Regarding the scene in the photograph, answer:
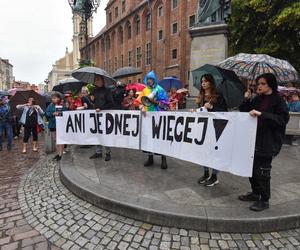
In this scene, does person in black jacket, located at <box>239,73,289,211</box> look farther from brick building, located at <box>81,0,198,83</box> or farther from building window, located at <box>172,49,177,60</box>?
building window, located at <box>172,49,177,60</box>

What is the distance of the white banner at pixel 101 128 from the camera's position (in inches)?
223

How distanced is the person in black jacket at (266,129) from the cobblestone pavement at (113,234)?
1.86 ft

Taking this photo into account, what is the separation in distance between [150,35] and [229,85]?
127ft

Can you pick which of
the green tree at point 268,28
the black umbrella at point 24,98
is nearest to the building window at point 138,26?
the green tree at point 268,28

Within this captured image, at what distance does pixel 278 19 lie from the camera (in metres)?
14.0

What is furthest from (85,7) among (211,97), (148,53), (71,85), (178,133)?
(148,53)

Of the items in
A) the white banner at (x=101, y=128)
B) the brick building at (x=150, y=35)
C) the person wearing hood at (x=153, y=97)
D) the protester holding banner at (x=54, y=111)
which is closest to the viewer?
the person wearing hood at (x=153, y=97)

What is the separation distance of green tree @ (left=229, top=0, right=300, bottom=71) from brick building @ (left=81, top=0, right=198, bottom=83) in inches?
596

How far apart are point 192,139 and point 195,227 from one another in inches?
63.2

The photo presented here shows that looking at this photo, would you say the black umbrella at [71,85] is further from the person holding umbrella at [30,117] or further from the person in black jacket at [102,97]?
the person in black jacket at [102,97]

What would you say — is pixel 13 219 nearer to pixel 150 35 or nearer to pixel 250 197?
pixel 250 197

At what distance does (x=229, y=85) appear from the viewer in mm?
4500

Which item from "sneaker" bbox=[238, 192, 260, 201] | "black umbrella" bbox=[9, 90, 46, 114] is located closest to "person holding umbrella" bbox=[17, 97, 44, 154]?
"black umbrella" bbox=[9, 90, 46, 114]

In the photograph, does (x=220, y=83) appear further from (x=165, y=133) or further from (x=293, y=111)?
(x=293, y=111)
